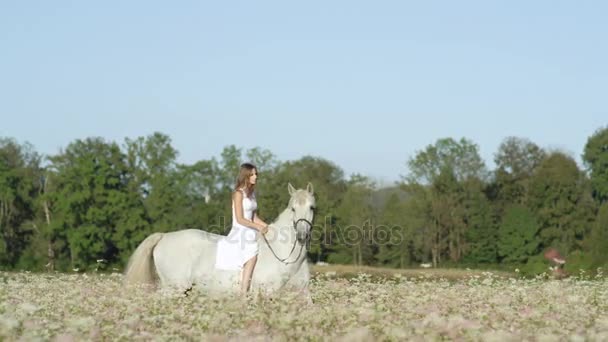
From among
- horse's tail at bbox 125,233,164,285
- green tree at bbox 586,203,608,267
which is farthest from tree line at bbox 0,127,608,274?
horse's tail at bbox 125,233,164,285

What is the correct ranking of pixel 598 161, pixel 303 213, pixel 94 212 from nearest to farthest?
pixel 303 213 < pixel 94 212 < pixel 598 161

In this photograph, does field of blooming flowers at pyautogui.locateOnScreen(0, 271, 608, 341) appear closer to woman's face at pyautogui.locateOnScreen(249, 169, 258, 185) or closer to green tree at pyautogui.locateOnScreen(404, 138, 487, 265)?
woman's face at pyautogui.locateOnScreen(249, 169, 258, 185)

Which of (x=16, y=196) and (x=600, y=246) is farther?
(x=16, y=196)

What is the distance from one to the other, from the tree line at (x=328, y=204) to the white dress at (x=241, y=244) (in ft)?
165

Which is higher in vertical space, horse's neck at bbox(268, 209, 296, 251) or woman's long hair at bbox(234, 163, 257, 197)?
woman's long hair at bbox(234, 163, 257, 197)

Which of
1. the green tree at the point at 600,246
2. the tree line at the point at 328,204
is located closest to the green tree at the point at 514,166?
the tree line at the point at 328,204

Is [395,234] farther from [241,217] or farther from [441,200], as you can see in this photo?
[241,217]

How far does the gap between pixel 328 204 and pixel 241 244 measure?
5728 cm

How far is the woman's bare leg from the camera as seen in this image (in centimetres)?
1269

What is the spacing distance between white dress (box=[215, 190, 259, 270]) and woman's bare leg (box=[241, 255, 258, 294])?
7cm

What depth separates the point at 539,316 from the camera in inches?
331

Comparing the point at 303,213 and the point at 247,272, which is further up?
the point at 303,213

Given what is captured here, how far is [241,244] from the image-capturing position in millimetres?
13070

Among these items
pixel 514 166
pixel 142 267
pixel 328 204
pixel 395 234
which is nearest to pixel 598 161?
pixel 514 166
